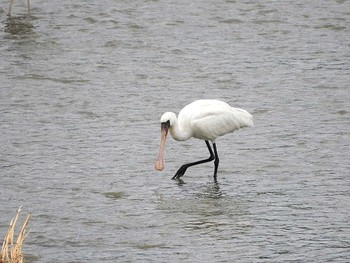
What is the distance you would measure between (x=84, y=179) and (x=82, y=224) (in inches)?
63.0

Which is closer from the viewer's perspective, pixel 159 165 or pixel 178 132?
pixel 159 165

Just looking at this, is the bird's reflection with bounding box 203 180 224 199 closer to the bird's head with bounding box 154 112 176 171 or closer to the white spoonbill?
the white spoonbill

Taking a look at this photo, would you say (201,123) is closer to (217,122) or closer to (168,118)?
(217,122)

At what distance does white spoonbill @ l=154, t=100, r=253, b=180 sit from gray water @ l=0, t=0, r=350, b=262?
0.74 ft

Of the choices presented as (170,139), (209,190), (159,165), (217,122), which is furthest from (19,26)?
(209,190)

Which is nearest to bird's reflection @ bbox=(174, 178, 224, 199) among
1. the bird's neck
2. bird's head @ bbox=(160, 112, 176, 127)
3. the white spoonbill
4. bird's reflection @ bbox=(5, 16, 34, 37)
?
the white spoonbill

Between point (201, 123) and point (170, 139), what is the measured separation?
1.58 m

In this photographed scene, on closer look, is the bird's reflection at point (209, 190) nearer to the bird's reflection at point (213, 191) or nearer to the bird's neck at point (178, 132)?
the bird's reflection at point (213, 191)

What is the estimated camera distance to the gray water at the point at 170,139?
28.9 feet

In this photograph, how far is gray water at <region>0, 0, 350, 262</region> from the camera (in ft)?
28.9

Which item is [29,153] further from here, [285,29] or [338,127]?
[285,29]

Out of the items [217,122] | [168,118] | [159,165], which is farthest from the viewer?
[217,122]

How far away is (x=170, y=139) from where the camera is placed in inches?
496

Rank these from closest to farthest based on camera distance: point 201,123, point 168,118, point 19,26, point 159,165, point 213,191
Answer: point 213,191
point 159,165
point 168,118
point 201,123
point 19,26
